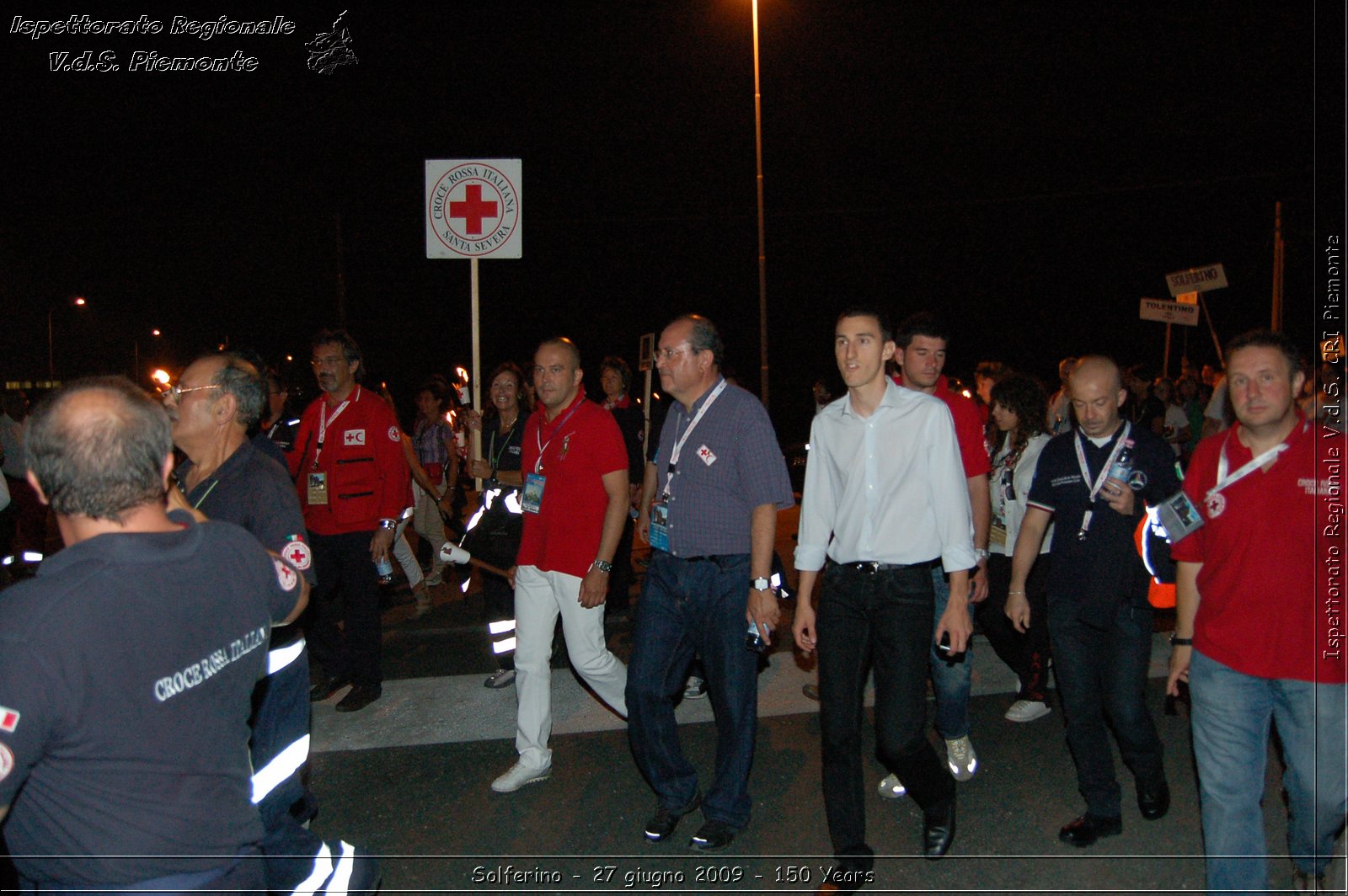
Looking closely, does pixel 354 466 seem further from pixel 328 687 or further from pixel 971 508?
pixel 971 508

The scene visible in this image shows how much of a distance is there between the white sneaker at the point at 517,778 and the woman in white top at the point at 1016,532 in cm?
268

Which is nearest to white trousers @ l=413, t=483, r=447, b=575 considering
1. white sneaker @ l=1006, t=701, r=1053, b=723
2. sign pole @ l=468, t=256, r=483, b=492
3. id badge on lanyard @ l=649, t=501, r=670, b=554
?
sign pole @ l=468, t=256, r=483, b=492

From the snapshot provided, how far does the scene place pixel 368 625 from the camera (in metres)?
5.96

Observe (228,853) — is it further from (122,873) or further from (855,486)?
(855,486)

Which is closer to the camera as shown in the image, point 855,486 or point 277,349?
point 855,486

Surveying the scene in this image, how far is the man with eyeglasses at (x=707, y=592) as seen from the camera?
13.4ft

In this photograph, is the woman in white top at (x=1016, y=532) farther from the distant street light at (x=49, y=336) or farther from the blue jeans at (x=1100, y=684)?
the distant street light at (x=49, y=336)

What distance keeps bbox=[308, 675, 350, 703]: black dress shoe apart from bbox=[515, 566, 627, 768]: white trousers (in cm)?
194

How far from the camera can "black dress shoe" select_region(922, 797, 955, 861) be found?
12.6 ft

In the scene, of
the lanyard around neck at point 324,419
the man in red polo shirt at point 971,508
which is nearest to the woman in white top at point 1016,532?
the man in red polo shirt at point 971,508

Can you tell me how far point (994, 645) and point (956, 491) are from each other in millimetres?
2301

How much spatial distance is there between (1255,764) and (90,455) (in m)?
3.46

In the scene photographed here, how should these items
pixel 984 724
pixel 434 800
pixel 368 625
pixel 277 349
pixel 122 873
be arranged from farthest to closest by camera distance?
pixel 277 349 → pixel 368 625 → pixel 984 724 → pixel 434 800 → pixel 122 873

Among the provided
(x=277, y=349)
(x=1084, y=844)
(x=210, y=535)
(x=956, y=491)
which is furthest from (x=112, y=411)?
(x=277, y=349)
